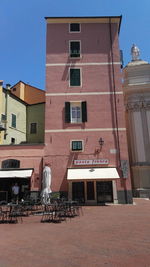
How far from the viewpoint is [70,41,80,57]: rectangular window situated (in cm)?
2044

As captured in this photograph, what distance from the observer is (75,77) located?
65.4ft

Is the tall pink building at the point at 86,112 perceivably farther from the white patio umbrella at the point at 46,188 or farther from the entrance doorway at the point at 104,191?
the white patio umbrella at the point at 46,188

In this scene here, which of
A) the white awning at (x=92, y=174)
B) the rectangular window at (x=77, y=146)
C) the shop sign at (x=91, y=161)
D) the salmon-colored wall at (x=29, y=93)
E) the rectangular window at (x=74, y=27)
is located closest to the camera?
the white awning at (x=92, y=174)

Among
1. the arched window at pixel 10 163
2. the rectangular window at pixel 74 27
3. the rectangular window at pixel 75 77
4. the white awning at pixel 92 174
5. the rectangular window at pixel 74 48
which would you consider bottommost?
the white awning at pixel 92 174

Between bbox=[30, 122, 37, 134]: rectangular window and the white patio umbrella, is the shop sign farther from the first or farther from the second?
bbox=[30, 122, 37, 134]: rectangular window

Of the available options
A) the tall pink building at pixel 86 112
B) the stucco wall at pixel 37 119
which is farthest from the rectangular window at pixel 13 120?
the tall pink building at pixel 86 112

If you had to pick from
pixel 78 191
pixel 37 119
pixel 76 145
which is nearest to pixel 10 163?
pixel 76 145

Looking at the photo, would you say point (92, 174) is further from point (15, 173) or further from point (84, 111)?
point (15, 173)

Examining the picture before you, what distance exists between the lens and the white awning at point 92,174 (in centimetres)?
1583

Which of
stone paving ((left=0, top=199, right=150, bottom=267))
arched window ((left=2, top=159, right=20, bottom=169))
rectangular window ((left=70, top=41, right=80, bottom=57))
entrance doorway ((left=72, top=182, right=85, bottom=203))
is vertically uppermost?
rectangular window ((left=70, top=41, right=80, bottom=57))

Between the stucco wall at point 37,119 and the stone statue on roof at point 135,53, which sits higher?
the stone statue on roof at point 135,53

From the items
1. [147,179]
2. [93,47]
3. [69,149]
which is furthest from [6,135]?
[147,179]

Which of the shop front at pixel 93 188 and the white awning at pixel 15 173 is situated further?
the shop front at pixel 93 188

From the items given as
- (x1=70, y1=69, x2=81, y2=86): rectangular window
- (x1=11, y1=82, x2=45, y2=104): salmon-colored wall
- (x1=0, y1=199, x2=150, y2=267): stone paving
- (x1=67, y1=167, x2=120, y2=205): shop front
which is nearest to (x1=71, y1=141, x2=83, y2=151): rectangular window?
(x1=67, y1=167, x2=120, y2=205): shop front
